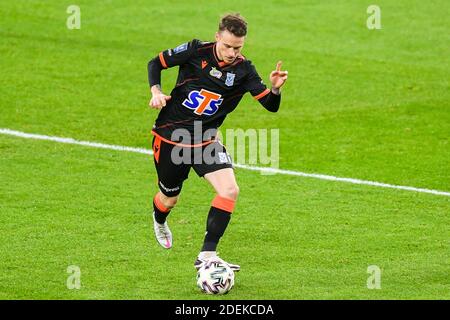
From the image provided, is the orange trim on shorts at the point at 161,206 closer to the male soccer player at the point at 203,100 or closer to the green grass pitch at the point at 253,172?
the green grass pitch at the point at 253,172

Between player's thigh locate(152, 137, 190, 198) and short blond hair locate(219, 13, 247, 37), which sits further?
player's thigh locate(152, 137, 190, 198)

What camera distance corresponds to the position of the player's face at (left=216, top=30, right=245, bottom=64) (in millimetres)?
10805

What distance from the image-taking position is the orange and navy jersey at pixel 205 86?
11.2 meters

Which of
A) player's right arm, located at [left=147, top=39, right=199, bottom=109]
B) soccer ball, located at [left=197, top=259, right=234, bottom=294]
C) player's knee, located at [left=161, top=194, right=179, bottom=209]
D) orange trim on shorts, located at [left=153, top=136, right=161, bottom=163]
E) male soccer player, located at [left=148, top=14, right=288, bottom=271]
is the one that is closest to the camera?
soccer ball, located at [left=197, top=259, right=234, bottom=294]

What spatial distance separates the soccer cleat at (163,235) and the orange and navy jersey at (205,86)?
1.21 m

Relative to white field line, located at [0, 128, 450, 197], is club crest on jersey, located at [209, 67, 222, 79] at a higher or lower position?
higher

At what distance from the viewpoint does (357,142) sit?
17.3m

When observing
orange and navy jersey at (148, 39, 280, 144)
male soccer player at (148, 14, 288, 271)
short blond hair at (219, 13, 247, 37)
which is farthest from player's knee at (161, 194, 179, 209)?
short blond hair at (219, 13, 247, 37)

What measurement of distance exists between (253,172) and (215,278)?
5.74 metres

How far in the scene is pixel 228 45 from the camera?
35.7ft

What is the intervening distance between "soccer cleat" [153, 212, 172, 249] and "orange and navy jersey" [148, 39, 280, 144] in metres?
1.21

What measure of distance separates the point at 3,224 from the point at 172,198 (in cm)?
217

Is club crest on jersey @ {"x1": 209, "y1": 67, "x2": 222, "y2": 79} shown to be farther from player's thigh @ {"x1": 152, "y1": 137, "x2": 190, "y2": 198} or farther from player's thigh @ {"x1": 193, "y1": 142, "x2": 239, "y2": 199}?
player's thigh @ {"x1": 152, "y1": 137, "x2": 190, "y2": 198}
